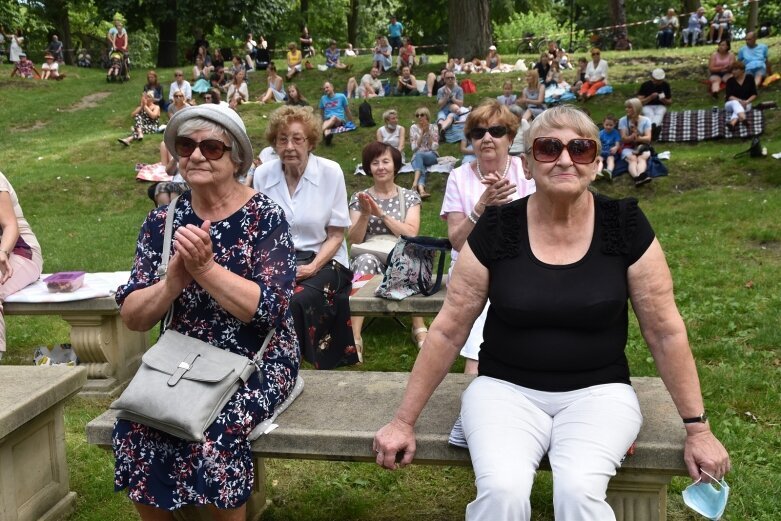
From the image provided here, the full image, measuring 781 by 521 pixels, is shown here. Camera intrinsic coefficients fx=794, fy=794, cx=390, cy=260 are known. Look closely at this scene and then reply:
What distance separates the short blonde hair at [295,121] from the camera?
4883mm

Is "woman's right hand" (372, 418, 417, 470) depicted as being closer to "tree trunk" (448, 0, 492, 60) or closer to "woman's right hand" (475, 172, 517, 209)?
"woman's right hand" (475, 172, 517, 209)

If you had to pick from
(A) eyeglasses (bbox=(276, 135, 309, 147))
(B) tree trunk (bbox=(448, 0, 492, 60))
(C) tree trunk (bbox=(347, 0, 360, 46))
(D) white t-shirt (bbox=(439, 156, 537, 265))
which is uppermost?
(C) tree trunk (bbox=(347, 0, 360, 46))

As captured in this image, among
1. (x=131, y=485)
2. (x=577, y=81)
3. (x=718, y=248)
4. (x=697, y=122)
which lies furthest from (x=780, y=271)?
(x=577, y=81)

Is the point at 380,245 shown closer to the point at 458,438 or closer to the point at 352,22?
the point at 458,438

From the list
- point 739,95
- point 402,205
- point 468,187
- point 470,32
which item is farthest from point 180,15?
point 468,187

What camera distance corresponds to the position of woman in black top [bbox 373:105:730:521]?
2.57m

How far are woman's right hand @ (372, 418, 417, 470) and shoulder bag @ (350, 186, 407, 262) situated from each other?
3337mm

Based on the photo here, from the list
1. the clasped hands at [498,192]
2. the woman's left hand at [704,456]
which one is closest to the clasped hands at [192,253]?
the clasped hands at [498,192]

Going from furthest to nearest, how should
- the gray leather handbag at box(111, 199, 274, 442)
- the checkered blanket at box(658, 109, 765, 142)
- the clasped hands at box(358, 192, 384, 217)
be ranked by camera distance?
the checkered blanket at box(658, 109, 765, 142) → the clasped hands at box(358, 192, 384, 217) → the gray leather handbag at box(111, 199, 274, 442)

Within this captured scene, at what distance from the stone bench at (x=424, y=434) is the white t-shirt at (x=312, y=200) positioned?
1.66 metres

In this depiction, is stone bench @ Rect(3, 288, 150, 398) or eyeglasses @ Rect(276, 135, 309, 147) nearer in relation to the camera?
eyeglasses @ Rect(276, 135, 309, 147)

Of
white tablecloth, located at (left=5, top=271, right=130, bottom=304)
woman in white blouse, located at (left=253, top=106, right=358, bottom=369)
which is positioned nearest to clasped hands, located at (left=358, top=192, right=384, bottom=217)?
woman in white blouse, located at (left=253, top=106, right=358, bottom=369)

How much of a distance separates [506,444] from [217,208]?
4.77ft

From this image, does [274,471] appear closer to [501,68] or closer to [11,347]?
[11,347]
